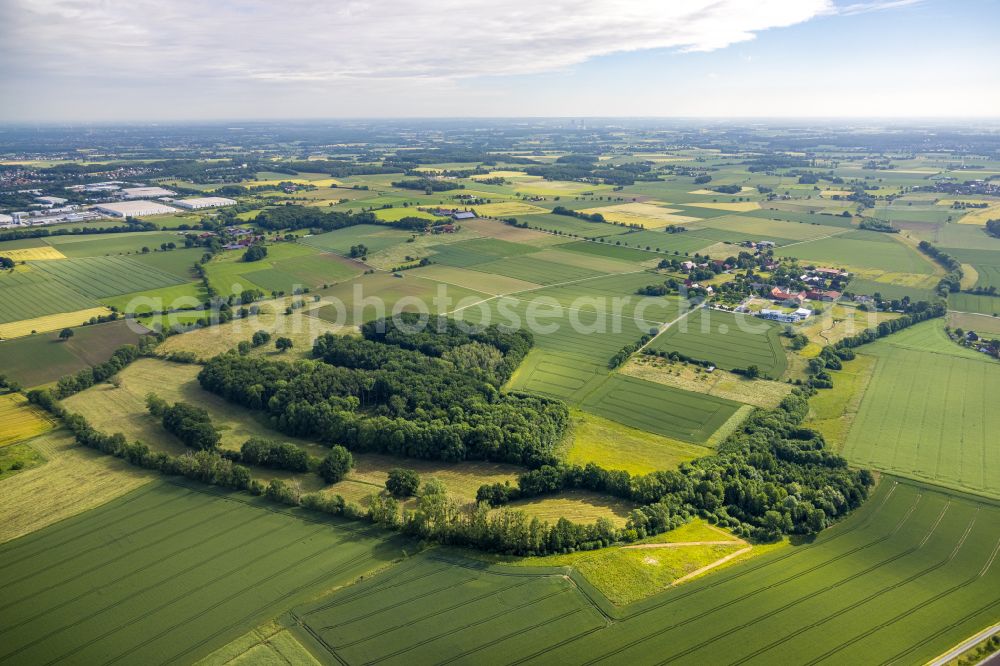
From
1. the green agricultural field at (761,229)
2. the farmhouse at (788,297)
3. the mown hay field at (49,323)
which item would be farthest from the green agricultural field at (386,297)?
the green agricultural field at (761,229)

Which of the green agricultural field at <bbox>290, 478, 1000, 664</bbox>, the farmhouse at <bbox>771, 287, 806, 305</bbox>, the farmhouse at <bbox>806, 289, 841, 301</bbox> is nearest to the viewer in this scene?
the green agricultural field at <bbox>290, 478, 1000, 664</bbox>

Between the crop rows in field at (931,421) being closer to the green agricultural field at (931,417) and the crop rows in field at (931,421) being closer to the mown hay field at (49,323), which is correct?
the green agricultural field at (931,417)

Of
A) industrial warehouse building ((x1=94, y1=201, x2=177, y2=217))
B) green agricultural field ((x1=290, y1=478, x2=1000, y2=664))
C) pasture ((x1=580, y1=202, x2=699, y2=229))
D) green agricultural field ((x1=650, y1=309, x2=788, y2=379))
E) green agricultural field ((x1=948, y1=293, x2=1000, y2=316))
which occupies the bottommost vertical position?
green agricultural field ((x1=290, y1=478, x2=1000, y2=664))

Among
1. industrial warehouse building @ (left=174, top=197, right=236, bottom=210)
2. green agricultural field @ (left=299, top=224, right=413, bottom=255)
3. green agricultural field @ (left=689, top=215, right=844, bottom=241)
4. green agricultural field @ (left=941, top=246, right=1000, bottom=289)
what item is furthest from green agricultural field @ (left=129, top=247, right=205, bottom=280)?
Answer: green agricultural field @ (left=941, top=246, right=1000, bottom=289)

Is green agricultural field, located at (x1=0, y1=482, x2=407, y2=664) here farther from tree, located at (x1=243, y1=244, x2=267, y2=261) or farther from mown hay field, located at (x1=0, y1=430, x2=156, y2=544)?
tree, located at (x1=243, y1=244, x2=267, y2=261)

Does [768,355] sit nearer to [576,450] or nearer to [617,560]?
[576,450]

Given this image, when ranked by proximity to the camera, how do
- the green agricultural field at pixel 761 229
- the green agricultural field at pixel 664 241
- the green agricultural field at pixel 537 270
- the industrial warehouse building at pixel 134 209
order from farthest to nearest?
the industrial warehouse building at pixel 134 209 < the green agricultural field at pixel 761 229 < the green agricultural field at pixel 664 241 < the green agricultural field at pixel 537 270

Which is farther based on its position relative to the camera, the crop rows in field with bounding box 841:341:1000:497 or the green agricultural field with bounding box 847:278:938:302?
the green agricultural field with bounding box 847:278:938:302

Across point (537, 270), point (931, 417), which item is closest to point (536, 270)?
point (537, 270)
